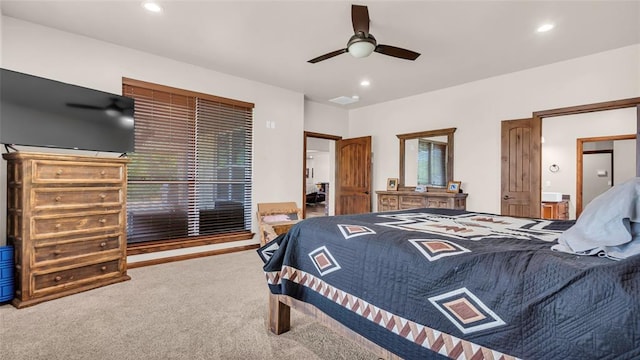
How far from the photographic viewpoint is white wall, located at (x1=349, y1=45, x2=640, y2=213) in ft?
11.6

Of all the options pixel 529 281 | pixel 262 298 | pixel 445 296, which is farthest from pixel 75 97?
pixel 529 281

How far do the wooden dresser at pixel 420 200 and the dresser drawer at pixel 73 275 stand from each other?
407 cm

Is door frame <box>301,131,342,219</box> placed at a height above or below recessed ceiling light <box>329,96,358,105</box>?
below

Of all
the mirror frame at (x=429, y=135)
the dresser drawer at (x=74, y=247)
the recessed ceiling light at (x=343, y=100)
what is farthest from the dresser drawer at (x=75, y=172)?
the mirror frame at (x=429, y=135)

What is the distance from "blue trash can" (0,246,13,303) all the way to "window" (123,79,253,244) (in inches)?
44.4

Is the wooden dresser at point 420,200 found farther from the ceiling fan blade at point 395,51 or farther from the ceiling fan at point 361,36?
the ceiling fan at point 361,36

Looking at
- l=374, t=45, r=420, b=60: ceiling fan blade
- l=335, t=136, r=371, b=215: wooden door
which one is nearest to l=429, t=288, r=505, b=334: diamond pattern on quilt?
l=374, t=45, r=420, b=60: ceiling fan blade

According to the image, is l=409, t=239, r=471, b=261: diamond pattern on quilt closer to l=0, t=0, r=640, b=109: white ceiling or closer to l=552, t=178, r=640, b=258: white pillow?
l=552, t=178, r=640, b=258: white pillow

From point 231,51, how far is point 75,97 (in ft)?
5.41

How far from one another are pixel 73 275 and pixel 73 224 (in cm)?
46

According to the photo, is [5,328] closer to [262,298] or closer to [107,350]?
[107,350]

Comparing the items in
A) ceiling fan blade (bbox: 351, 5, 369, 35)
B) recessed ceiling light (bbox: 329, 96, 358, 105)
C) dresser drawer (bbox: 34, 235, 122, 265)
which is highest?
recessed ceiling light (bbox: 329, 96, 358, 105)

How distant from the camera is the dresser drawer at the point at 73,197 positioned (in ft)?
8.32

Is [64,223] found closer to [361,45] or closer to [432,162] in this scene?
Answer: [361,45]
